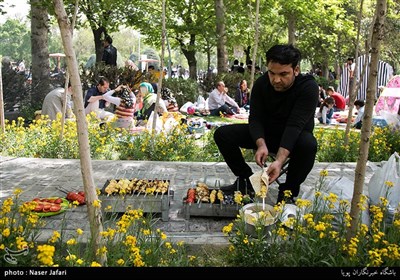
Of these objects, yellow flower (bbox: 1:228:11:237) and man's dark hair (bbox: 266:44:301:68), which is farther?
man's dark hair (bbox: 266:44:301:68)

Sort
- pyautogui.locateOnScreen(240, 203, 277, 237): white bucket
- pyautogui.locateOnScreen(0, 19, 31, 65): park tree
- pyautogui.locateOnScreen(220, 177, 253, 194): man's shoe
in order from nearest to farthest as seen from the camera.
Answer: pyautogui.locateOnScreen(240, 203, 277, 237): white bucket < pyautogui.locateOnScreen(220, 177, 253, 194): man's shoe < pyautogui.locateOnScreen(0, 19, 31, 65): park tree

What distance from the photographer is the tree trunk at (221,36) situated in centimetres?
1623

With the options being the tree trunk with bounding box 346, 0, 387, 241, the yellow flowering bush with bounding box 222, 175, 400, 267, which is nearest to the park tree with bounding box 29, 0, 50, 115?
the yellow flowering bush with bounding box 222, 175, 400, 267

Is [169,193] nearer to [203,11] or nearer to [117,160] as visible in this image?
[117,160]

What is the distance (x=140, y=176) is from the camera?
5414 millimetres

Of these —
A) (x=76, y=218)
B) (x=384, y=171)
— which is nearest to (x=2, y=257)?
(x=76, y=218)

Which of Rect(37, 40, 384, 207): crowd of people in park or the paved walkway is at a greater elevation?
Rect(37, 40, 384, 207): crowd of people in park

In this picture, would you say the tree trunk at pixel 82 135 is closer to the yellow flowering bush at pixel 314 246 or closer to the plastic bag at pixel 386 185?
the yellow flowering bush at pixel 314 246

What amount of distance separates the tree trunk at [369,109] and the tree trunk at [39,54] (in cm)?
1019

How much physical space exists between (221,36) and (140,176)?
12.4 meters

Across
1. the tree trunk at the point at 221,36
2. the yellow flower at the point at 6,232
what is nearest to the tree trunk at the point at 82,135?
the yellow flower at the point at 6,232

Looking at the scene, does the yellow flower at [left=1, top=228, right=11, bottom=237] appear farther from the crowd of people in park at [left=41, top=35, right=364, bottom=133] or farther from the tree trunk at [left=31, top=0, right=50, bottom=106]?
the tree trunk at [left=31, top=0, right=50, bottom=106]

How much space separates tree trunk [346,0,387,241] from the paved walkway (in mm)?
1001

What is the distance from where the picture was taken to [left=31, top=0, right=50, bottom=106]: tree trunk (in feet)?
38.0
